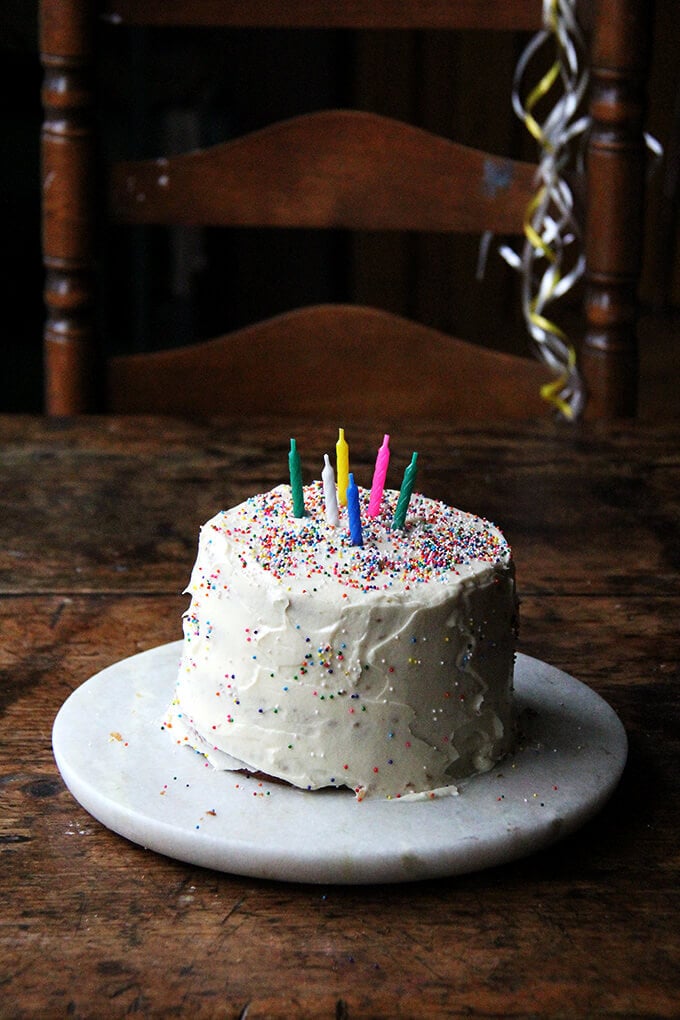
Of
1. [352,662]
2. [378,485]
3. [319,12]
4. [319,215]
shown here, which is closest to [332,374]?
[319,215]

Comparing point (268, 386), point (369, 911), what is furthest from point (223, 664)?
point (268, 386)

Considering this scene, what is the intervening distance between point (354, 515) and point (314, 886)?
9.0 inches

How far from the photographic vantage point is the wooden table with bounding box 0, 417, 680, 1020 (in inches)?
24.7

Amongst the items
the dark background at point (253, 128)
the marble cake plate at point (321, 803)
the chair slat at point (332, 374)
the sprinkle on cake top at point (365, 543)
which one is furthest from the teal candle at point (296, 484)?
the dark background at point (253, 128)

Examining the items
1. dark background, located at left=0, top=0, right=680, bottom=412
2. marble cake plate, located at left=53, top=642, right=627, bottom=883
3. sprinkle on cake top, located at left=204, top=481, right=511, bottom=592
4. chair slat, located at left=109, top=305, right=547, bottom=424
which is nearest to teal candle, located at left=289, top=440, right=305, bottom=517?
sprinkle on cake top, located at left=204, top=481, right=511, bottom=592

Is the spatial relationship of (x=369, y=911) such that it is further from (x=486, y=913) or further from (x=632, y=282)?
(x=632, y=282)

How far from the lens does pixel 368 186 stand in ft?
5.55

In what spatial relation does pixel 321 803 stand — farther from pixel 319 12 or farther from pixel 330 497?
pixel 319 12

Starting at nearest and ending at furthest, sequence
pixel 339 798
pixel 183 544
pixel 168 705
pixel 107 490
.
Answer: pixel 339 798 < pixel 168 705 < pixel 183 544 < pixel 107 490

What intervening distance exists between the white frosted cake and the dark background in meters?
2.82

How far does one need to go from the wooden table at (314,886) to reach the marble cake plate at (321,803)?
2 centimetres

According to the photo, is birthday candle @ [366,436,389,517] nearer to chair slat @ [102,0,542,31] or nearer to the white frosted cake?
the white frosted cake

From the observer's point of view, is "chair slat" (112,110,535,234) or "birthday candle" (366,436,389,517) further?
"chair slat" (112,110,535,234)

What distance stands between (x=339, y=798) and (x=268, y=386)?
1020 mm
